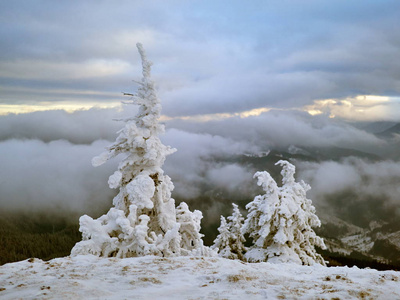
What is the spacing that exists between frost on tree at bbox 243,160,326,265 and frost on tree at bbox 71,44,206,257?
7370 millimetres

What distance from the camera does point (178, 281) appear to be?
22.7ft

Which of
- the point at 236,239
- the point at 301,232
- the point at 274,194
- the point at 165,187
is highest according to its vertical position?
the point at 165,187

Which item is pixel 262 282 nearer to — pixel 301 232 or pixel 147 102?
pixel 147 102

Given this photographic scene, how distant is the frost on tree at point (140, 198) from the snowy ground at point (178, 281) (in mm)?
2139

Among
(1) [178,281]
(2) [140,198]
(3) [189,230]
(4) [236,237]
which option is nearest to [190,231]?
(3) [189,230]

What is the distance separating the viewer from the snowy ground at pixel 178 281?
5824 mm

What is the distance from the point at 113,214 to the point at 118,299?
20.8 ft

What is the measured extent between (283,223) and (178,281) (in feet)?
44.8

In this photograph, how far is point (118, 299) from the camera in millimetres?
5621

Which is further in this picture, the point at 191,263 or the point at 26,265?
the point at 191,263

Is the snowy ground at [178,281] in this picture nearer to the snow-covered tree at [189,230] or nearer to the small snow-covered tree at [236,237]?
the snow-covered tree at [189,230]

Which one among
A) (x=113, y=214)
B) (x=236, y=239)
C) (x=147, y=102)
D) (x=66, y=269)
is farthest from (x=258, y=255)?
(x=66, y=269)

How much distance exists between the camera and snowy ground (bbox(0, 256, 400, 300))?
5824 millimetres

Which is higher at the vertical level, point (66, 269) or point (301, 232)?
point (66, 269)
